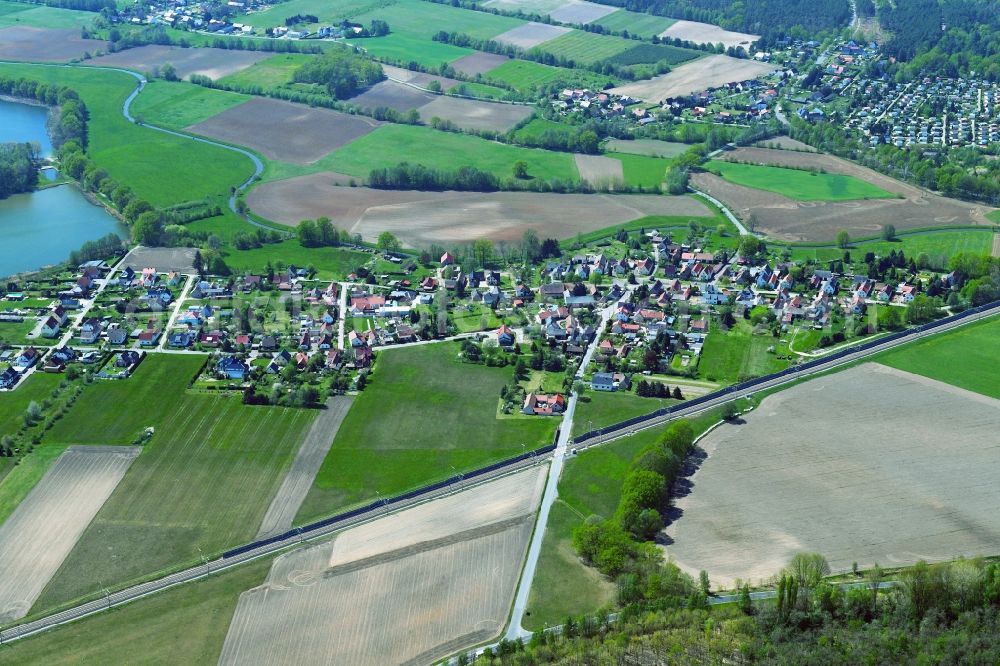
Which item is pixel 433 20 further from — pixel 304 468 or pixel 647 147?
pixel 304 468

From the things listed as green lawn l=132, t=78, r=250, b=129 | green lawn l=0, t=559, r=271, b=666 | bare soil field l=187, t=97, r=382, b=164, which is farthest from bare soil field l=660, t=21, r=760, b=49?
green lawn l=0, t=559, r=271, b=666

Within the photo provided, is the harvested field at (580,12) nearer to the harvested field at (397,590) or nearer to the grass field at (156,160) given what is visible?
the grass field at (156,160)

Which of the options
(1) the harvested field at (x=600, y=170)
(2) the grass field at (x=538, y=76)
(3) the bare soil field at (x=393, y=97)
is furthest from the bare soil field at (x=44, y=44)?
(1) the harvested field at (x=600, y=170)

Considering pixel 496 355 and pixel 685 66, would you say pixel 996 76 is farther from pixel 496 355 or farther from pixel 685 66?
pixel 496 355

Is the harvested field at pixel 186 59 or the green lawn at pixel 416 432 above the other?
the harvested field at pixel 186 59

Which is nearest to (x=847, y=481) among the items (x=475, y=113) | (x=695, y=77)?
(x=475, y=113)

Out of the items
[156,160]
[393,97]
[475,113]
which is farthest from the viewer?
[393,97]

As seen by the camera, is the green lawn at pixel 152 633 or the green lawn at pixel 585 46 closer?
the green lawn at pixel 152 633
